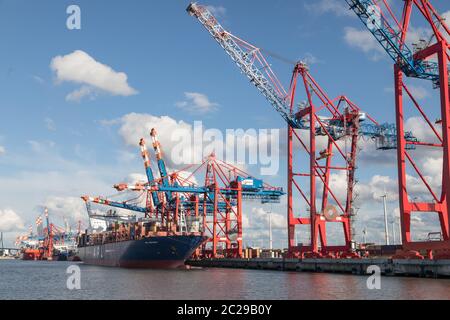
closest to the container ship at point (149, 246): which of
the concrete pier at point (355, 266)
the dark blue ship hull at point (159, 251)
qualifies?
the dark blue ship hull at point (159, 251)

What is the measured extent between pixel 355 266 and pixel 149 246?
98.6 feet

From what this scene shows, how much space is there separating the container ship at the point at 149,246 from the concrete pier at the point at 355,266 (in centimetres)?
925

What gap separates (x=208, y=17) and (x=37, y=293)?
44.5m

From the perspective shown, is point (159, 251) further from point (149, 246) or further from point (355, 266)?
point (355, 266)

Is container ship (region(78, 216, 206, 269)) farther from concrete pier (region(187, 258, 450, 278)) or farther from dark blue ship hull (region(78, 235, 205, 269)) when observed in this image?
concrete pier (region(187, 258, 450, 278))

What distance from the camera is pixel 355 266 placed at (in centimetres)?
4706

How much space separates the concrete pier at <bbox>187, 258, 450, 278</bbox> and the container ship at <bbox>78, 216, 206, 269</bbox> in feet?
30.4

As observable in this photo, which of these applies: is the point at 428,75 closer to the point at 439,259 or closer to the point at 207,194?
the point at 439,259

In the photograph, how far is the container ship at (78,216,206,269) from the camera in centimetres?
6694

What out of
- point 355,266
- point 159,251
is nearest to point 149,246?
point 159,251

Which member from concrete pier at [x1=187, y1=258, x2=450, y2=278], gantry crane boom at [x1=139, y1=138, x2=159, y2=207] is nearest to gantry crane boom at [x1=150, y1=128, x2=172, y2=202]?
gantry crane boom at [x1=139, y1=138, x2=159, y2=207]

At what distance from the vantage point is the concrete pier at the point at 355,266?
37625 mm

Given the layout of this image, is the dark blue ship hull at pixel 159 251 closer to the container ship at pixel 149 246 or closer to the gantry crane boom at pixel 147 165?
the container ship at pixel 149 246
